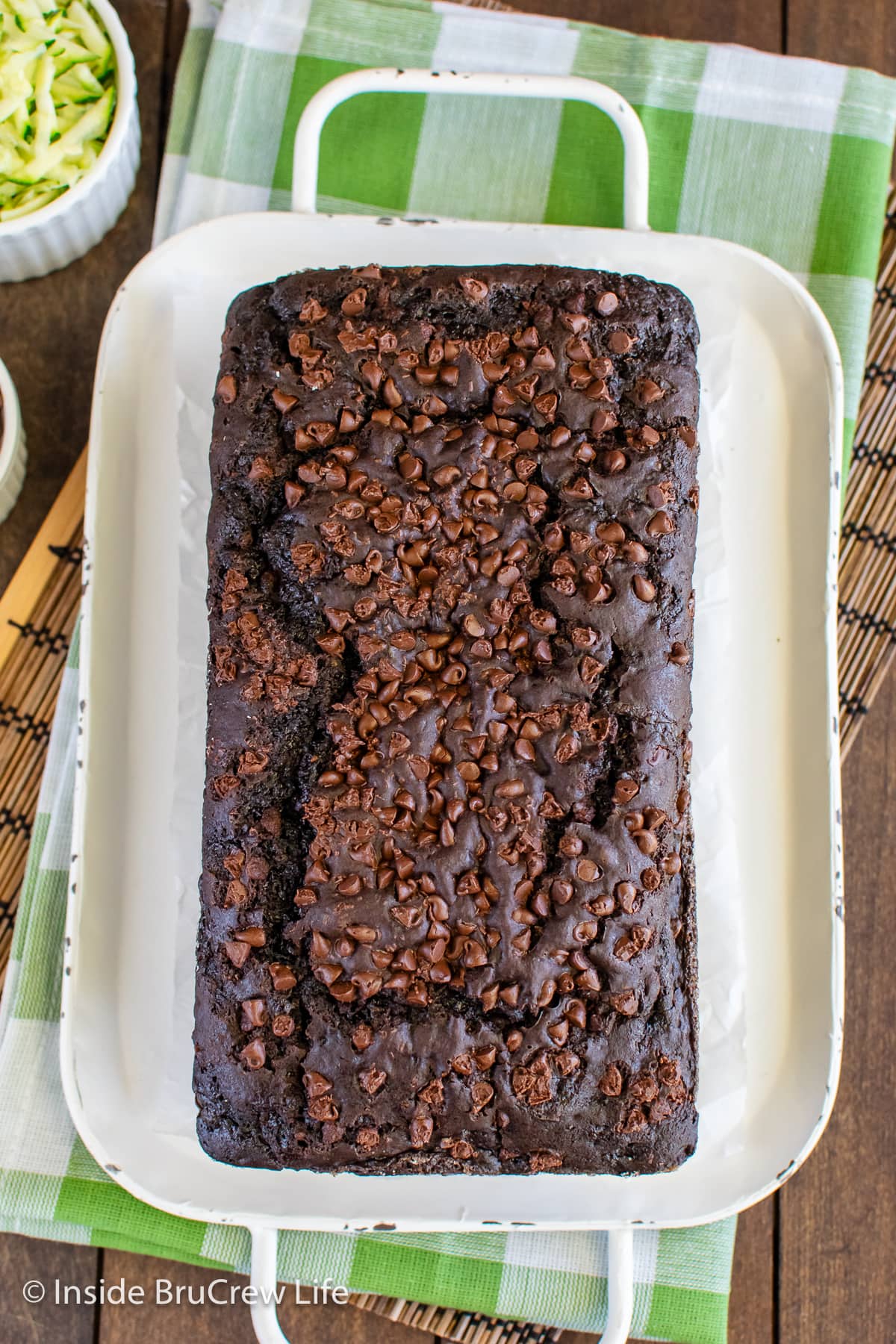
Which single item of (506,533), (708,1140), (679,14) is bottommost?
(708,1140)

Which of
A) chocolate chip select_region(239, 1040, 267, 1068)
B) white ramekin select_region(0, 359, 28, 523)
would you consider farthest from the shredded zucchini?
chocolate chip select_region(239, 1040, 267, 1068)

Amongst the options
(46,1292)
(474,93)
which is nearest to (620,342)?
(474,93)

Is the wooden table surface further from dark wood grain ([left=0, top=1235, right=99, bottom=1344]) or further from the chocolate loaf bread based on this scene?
the chocolate loaf bread

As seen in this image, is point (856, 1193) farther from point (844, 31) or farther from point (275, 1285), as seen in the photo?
point (844, 31)

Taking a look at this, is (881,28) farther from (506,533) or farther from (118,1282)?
(118,1282)

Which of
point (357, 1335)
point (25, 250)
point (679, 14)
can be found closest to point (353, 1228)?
point (357, 1335)

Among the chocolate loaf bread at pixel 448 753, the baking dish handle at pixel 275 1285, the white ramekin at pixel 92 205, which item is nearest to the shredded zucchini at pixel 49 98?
the white ramekin at pixel 92 205

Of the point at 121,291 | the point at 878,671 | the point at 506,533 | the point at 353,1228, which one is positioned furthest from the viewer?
the point at 878,671
